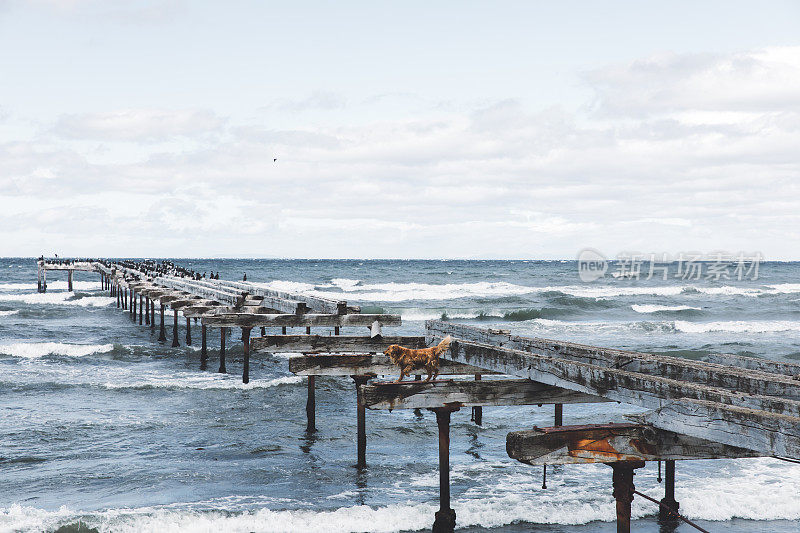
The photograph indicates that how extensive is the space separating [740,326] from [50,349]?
3082 centimetres

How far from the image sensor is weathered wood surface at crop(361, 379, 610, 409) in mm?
6355

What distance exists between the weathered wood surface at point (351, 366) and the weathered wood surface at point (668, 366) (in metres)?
0.82

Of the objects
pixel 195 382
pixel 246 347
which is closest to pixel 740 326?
pixel 246 347

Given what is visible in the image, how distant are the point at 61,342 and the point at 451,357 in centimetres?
2238

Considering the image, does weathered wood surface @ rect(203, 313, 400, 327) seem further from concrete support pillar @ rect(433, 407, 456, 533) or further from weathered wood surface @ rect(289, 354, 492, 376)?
concrete support pillar @ rect(433, 407, 456, 533)

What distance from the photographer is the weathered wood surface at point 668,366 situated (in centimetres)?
538

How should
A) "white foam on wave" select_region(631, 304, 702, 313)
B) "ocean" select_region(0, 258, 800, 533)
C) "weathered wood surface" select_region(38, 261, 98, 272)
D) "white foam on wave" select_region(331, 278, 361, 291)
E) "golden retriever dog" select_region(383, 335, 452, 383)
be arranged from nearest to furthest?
"golden retriever dog" select_region(383, 335, 452, 383) < "ocean" select_region(0, 258, 800, 533) < "white foam on wave" select_region(631, 304, 702, 313) < "weathered wood surface" select_region(38, 261, 98, 272) < "white foam on wave" select_region(331, 278, 361, 291)

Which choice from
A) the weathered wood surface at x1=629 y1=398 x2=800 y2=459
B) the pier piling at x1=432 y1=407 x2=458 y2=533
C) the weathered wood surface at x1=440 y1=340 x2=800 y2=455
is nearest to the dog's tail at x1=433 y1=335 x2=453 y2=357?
the weathered wood surface at x1=440 y1=340 x2=800 y2=455

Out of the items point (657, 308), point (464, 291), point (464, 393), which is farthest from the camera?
point (464, 291)

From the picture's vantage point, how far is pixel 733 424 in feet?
13.9

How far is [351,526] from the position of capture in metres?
8.36

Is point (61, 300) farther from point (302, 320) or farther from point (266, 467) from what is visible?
point (266, 467)

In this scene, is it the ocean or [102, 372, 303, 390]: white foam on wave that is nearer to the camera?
the ocean

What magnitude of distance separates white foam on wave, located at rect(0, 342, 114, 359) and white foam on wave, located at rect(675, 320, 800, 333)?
2589 centimetres
